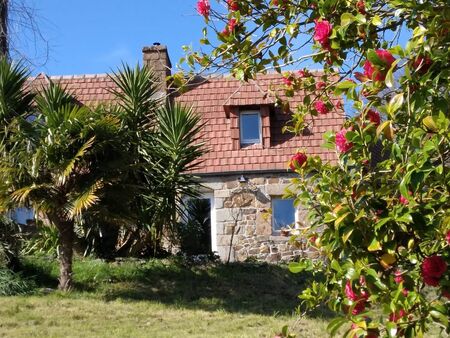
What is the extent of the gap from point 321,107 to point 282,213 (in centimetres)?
1115

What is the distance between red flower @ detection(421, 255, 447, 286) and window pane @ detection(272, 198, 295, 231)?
505 inches

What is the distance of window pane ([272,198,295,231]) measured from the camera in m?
15.3

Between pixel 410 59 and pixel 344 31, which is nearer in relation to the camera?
pixel 410 59

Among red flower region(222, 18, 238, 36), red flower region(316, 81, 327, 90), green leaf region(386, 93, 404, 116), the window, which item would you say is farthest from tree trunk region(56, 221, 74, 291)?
green leaf region(386, 93, 404, 116)

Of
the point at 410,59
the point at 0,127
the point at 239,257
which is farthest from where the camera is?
the point at 239,257

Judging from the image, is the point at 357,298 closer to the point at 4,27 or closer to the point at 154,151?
the point at 154,151

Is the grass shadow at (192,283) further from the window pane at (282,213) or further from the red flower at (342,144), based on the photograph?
the red flower at (342,144)

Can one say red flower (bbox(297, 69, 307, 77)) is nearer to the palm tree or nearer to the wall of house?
the palm tree

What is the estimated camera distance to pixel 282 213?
15.4m

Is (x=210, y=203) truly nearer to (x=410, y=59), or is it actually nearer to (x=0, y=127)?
(x=0, y=127)

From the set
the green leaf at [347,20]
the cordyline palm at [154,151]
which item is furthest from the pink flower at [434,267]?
the cordyline palm at [154,151]

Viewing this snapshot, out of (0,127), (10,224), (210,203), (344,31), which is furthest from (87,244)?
(344,31)

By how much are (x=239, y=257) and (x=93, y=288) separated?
5.63 metres

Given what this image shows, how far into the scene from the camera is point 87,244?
1195 centimetres
